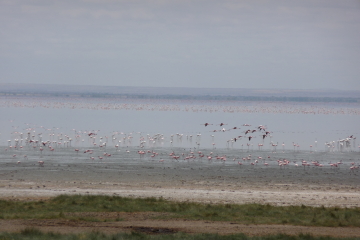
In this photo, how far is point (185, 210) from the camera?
668 inches

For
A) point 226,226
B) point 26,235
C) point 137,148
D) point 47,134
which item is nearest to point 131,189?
point 226,226

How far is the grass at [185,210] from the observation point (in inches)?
611

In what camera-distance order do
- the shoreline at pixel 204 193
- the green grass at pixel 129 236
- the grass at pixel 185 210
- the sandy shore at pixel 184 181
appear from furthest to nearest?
1. the sandy shore at pixel 184 181
2. the shoreline at pixel 204 193
3. the grass at pixel 185 210
4. the green grass at pixel 129 236

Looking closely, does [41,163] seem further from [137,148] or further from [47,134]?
[47,134]

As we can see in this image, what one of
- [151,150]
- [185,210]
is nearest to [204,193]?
[185,210]

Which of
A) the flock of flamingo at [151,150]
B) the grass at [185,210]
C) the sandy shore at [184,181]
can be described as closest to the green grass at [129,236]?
the grass at [185,210]

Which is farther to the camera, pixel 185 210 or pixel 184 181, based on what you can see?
pixel 184 181

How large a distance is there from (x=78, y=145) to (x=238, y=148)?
1070 centimetres

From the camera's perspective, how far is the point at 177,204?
59.1 feet

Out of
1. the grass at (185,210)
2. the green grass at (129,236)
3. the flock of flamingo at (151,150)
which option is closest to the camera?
the green grass at (129,236)

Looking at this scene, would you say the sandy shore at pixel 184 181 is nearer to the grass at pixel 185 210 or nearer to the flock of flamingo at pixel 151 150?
the flock of flamingo at pixel 151 150

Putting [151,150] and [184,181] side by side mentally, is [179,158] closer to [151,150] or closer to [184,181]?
[151,150]

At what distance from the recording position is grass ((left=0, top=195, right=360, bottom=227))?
15531 mm

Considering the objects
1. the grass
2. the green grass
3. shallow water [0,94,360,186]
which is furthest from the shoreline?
the green grass
